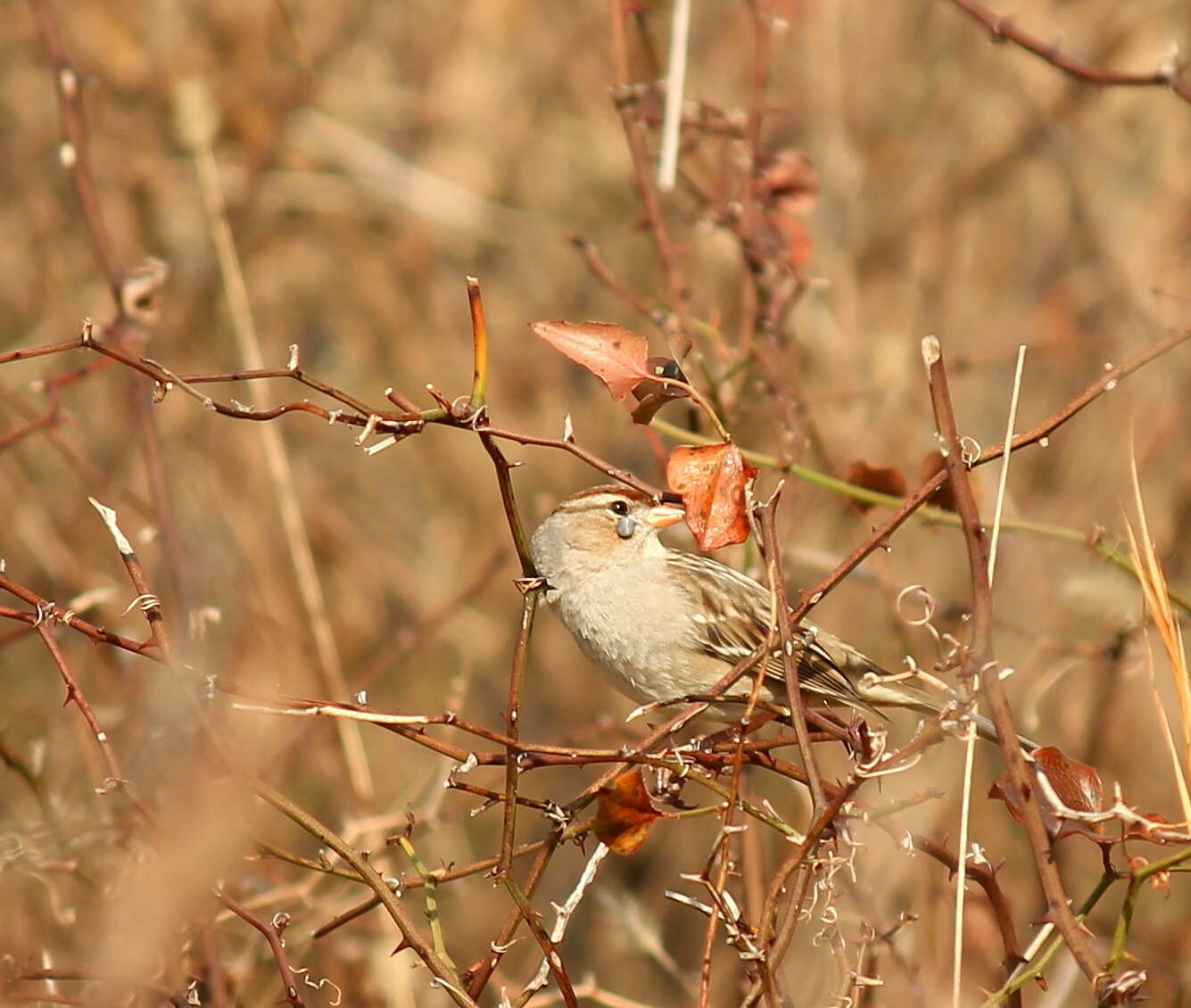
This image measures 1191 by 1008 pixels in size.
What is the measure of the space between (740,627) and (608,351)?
1519mm

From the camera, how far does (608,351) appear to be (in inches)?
64.3

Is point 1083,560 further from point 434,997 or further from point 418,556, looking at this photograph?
point 418,556

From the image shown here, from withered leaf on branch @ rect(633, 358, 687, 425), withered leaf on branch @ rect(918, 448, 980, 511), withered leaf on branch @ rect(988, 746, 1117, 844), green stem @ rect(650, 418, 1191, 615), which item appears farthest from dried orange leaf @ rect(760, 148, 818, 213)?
withered leaf on branch @ rect(988, 746, 1117, 844)

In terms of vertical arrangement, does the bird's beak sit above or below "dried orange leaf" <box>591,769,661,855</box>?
below

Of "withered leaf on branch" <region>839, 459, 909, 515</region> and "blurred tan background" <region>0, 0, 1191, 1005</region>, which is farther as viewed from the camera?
"blurred tan background" <region>0, 0, 1191, 1005</region>

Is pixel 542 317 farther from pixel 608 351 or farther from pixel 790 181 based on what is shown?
pixel 608 351

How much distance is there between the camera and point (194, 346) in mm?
5172

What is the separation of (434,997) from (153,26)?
3494 mm

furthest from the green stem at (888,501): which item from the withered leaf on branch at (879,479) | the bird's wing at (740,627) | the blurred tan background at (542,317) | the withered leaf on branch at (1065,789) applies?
the blurred tan background at (542,317)

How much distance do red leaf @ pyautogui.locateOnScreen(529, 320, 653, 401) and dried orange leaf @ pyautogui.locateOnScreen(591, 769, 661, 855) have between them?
42 cm

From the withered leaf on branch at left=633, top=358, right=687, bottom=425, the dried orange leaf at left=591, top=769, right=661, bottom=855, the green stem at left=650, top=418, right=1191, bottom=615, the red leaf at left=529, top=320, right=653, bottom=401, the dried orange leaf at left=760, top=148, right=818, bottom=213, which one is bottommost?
the green stem at left=650, top=418, right=1191, bottom=615

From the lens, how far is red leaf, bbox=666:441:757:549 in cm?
158

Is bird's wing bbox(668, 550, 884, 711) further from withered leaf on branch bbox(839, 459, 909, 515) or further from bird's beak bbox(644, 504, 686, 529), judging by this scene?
withered leaf on branch bbox(839, 459, 909, 515)

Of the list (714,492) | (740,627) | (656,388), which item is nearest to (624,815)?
(714,492)
